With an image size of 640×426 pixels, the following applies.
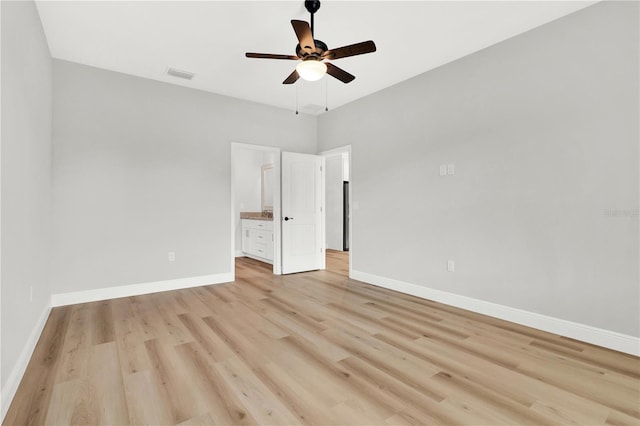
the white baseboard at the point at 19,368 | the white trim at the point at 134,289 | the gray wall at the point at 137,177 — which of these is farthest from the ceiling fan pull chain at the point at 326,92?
the white baseboard at the point at 19,368

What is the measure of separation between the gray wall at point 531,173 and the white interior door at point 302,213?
164 cm

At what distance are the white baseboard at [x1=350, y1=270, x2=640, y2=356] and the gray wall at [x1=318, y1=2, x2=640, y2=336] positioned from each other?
0.20 feet

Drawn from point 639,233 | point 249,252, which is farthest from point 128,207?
point 639,233

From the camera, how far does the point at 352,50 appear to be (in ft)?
8.41

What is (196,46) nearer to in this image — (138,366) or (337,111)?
(337,111)

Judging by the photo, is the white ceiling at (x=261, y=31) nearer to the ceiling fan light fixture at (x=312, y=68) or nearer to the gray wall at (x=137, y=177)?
the gray wall at (x=137, y=177)

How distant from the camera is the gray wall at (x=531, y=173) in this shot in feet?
8.42

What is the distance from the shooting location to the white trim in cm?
371

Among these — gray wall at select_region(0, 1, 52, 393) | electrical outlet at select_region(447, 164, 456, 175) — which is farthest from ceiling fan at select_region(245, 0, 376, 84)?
electrical outlet at select_region(447, 164, 456, 175)

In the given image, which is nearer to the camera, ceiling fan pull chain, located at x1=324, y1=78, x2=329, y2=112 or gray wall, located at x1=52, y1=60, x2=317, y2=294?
gray wall, located at x1=52, y1=60, x2=317, y2=294

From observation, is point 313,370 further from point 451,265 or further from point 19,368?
point 451,265

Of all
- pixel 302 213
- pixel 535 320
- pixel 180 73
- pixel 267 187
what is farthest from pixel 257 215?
pixel 535 320

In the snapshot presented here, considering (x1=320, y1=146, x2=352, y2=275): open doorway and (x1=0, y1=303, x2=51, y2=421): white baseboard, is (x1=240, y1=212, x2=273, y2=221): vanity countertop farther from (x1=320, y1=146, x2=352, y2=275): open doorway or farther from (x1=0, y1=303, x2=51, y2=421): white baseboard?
(x1=0, y1=303, x2=51, y2=421): white baseboard

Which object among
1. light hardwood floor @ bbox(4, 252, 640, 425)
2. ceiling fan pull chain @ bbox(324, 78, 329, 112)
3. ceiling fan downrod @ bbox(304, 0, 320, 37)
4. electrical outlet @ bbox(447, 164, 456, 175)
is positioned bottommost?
light hardwood floor @ bbox(4, 252, 640, 425)
